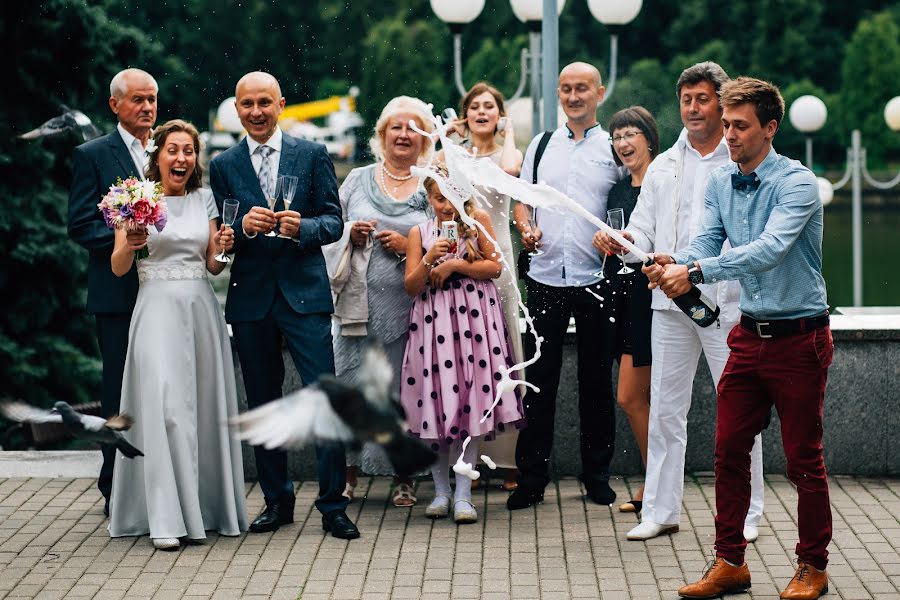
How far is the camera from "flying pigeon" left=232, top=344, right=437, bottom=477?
509 centimetres

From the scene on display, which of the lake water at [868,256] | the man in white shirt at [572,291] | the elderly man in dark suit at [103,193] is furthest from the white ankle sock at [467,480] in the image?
the lake water at [868,256]

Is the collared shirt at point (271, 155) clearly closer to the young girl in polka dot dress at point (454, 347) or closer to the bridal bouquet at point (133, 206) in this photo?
the bridal bouquet at point (133, 206)

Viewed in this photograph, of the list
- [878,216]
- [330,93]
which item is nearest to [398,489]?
[878,216]

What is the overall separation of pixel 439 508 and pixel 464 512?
0.19m

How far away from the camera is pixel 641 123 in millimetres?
7207

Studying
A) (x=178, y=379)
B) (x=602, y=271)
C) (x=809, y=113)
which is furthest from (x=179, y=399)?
(x=809, y=113)

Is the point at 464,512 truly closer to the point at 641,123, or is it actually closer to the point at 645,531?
the point at 645,531

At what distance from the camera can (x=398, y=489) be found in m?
7.68

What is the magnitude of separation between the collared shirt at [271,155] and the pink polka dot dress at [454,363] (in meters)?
0.85

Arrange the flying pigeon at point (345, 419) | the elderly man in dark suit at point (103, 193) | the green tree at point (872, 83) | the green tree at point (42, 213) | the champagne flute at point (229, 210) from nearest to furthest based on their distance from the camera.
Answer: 1. the flying pigeon at point (345, 419)
2. the champagne flute at point (229, 210)
3. the elderly man in dark suit at point (103, 193)
4. the green tree at point (42, 213)
5. the green tree at point (872, 83)

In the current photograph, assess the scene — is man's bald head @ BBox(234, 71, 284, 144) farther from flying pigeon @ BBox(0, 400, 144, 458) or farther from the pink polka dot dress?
flying pigeon @ BBox(0, 400, 144, 458)

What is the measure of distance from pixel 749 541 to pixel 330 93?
180ft

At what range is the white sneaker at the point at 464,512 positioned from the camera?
716 cm

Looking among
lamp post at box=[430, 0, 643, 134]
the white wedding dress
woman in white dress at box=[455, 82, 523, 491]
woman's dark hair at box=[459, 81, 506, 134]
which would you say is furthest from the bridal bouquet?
lamp post at box=[430, 0, 643, 134]
